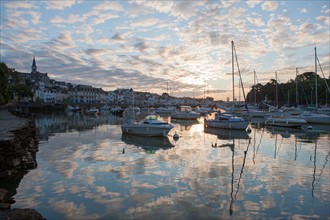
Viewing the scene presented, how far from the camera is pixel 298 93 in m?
119

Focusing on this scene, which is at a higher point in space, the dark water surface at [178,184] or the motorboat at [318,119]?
the motorboat at [318,119]

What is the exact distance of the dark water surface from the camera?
479 inches

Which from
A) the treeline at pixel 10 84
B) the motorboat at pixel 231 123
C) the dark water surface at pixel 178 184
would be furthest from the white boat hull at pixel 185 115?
the dark water surface at pixel 178 184

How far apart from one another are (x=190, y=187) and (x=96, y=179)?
209 inches

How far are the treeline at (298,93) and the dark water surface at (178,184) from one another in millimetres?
71048

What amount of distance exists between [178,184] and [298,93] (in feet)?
380

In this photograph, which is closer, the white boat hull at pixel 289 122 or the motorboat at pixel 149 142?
the motorboat at pixel 149 142

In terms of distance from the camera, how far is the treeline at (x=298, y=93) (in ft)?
348

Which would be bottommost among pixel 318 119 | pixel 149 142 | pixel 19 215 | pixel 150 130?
pixel 149 142

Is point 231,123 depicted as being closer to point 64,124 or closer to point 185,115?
point 185,115

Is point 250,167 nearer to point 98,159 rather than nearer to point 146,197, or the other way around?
point 146,197

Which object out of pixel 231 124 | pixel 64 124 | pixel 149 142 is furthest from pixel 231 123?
pixel 64 124

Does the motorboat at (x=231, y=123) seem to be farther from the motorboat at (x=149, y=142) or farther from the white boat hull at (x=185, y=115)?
the white boat hull at (x=185, y=115)

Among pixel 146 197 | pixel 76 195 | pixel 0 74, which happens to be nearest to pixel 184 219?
pixel 146 197
